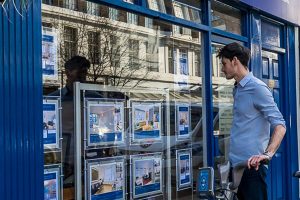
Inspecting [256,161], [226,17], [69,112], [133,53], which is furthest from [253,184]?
[226,17]

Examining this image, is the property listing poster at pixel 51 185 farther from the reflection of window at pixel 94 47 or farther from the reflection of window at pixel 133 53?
the reflection of window at pixel 133 53

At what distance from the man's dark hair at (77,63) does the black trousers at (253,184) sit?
1.62 meters

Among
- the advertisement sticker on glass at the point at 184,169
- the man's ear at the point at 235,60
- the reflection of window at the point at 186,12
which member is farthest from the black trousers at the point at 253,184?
the reflection of window at the point at 186,12

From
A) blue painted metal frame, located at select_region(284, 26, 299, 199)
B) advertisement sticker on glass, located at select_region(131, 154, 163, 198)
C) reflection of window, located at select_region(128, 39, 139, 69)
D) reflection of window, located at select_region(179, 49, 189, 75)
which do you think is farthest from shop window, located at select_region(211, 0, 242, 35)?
advertisement sticker on glass, located at select_region(131, 154, 163, 198)

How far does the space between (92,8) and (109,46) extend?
18.0 inches

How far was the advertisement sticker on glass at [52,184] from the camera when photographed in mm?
3605

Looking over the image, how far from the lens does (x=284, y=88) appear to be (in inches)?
303

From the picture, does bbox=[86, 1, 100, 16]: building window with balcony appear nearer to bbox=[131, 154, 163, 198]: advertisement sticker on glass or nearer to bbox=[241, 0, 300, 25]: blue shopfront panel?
bbox=[131, 154, 163, 198]: advertisement sticker on glass

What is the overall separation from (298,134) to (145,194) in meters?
3.77

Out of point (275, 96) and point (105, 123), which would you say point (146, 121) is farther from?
point (275, 96)

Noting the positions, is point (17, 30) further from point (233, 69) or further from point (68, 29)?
point (233, 69)

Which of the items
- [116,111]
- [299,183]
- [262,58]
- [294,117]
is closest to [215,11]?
[262,58]

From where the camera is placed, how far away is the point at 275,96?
24.2 feet

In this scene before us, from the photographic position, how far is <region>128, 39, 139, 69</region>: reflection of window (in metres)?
4.81
